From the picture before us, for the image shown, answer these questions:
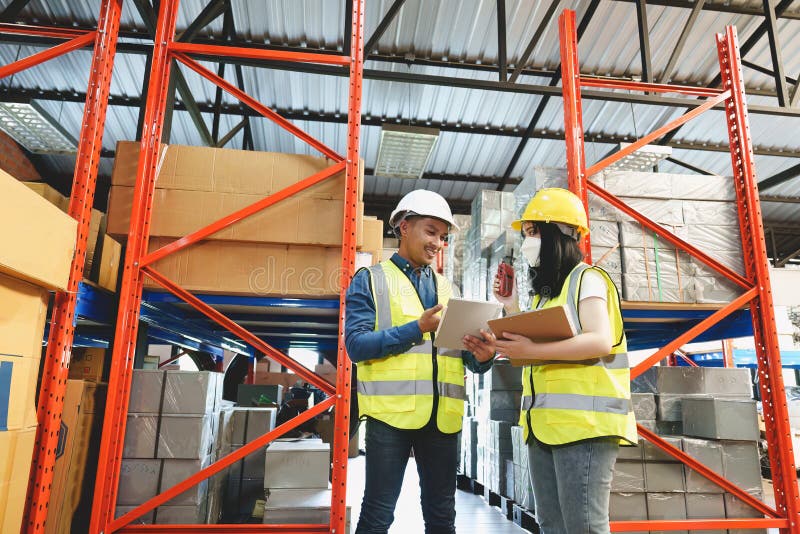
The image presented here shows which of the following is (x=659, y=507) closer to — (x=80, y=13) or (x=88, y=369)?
(x=88, y=369)

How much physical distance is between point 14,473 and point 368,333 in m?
1.81

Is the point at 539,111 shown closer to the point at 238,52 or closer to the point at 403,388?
the point at 238,52

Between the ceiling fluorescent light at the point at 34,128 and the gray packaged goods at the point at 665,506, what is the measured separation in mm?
8670

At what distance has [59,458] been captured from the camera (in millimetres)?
3221

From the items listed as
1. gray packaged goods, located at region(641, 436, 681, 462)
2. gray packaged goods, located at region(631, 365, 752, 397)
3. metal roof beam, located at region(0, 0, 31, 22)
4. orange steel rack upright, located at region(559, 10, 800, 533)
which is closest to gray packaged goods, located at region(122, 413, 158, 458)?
orange steel rack upright, located at region(559, 10, 800, 533)

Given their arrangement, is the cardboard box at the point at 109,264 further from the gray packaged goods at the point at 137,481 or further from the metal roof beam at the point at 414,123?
the metal roof beam at the point at 414,123

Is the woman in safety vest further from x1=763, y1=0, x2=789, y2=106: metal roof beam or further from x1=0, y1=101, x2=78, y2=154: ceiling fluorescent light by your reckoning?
x1=0, y1=101, x2=78, y2=154: ceiling fluorescent light

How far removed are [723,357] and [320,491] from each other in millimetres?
10073

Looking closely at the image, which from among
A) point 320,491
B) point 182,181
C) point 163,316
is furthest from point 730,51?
point 163,316

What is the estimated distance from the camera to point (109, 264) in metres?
3.69

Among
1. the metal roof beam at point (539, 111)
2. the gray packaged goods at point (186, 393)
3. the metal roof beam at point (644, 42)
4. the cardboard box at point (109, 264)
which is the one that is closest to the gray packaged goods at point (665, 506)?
the gray packaged goods at point (186, 393)

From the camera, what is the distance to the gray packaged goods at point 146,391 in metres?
3.47

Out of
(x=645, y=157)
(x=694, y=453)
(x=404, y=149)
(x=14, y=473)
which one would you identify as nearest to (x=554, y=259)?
(x=14, y=473)

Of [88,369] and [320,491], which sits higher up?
[88,369]
